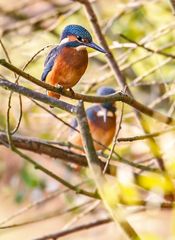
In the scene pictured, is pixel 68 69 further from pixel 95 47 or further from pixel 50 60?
pixel 95 47

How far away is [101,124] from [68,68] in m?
2.10

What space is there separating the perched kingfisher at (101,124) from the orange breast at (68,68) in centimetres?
179

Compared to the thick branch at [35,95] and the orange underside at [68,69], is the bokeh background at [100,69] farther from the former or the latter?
the thick branch at [35,95]

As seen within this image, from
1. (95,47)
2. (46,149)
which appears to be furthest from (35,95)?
(46,149)

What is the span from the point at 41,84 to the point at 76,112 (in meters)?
0.08

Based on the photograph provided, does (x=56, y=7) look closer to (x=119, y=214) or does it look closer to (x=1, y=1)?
(x=1, y=1)

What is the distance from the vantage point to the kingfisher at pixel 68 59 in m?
1.35

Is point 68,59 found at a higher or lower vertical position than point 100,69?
lower

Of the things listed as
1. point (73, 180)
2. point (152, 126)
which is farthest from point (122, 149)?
point (73, 180)

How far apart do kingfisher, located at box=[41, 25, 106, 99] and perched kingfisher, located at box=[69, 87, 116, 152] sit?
1.79 metres

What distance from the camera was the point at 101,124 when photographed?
3.51 metres

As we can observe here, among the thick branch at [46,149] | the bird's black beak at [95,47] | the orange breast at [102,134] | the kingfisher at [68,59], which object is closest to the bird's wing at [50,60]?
the kingfisher at [68,59]

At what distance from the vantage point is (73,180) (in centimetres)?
557

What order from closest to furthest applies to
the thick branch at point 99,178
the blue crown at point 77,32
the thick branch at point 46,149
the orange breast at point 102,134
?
1. the thick branch at point 99,178
2. the blue crown at point 77,32
3. the thick branch at point 46,149
4. the orange breast at point 102,134
